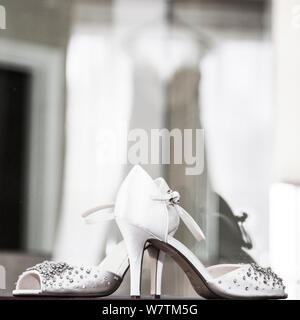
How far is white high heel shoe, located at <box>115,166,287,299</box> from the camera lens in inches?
34.8

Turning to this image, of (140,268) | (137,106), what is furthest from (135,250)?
(137,106)

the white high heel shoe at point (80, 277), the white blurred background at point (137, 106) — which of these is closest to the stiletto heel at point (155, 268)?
the white high heel shoe at point (80, 277)

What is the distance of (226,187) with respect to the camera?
4.62 feet

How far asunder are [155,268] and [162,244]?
6 centimetres

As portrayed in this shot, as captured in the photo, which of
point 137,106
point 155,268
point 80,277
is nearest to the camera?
point 80,277

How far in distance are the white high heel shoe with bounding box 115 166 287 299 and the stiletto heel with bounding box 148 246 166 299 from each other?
0.08ft

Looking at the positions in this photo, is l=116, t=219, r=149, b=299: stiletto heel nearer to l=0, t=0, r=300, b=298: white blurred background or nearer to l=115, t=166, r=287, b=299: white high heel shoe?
l=115, t=166, r=287, b=299: white high heel shoe

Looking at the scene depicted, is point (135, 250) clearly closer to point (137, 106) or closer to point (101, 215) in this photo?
point (101, 215)

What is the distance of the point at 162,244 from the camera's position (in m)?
0.93

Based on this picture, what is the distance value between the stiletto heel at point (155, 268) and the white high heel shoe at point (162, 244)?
24mm

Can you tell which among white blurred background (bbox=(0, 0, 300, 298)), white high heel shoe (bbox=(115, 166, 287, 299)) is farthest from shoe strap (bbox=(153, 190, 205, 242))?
white blurred background (bbox=(0, 0, 300, 298))

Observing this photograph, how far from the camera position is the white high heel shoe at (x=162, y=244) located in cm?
88

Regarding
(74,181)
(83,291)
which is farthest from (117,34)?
(83,291)

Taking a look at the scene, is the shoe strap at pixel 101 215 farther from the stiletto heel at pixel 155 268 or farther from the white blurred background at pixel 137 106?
the white blurred background at pixel 137 106
